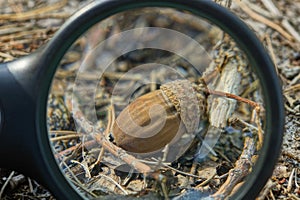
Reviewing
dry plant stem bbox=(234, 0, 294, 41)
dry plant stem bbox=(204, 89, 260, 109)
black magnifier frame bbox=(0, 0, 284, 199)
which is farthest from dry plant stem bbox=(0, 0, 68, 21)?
dry plant stem bbox=(204, 89, 260, 109)

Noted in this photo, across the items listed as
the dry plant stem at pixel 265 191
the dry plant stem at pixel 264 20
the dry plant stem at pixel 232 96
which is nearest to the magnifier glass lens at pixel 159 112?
the dry plant stem at pixel 232 96

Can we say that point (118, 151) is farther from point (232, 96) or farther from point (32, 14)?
point (32, 14)

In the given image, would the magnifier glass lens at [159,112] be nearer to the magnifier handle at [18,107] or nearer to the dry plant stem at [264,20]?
the magnifier handle at [18,107]

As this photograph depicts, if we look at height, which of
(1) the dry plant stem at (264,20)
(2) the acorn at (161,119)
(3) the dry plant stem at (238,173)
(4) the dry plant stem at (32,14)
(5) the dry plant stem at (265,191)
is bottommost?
(5) the dry plant stem at (265,191)

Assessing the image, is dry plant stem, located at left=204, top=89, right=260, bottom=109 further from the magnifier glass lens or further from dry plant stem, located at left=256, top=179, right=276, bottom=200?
dry plant stem, located at left=256, top=179, right=276, bottom=200

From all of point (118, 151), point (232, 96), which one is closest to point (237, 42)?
point (232, 96)

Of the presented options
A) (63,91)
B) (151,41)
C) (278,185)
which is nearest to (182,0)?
(151,41)
